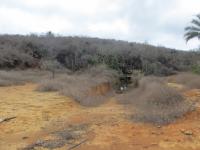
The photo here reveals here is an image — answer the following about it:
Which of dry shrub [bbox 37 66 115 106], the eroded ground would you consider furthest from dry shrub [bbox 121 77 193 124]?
dry shrub [bbox 37 66 115 106]

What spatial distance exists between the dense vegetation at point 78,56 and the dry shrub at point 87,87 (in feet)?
11.0

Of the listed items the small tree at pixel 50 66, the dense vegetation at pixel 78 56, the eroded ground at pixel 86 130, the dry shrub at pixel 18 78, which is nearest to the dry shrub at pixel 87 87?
the eroded ground at pixel 86 130

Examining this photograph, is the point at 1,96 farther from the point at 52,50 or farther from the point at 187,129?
the point at 52,50

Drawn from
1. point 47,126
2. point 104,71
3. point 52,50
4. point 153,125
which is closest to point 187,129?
point 153,125

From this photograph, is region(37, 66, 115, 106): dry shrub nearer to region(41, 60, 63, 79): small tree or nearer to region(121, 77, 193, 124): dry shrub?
region(121, 77, 193, 124): dry shrub

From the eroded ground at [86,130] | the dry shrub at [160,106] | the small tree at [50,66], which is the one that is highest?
the small tree at [50,66]

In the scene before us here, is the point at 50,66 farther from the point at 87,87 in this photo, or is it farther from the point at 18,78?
the point at 87,87

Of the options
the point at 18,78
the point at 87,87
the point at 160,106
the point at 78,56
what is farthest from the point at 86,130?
the point at 78,56

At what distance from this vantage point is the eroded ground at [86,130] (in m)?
8.12

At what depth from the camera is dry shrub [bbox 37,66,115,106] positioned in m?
12.7

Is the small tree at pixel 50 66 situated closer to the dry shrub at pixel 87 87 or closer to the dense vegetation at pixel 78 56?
the dense vegetation at pixel 78 56

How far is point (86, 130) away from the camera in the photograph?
8.98 m

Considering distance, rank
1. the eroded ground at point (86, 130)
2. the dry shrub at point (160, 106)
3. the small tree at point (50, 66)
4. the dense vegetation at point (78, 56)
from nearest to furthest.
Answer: the eroded ground at point (86, 130)
the dry shrub at point (160, 106)
the small tree at point (50, 66)
the dense vegetation at point (78, 56)

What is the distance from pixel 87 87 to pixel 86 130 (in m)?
5.41
